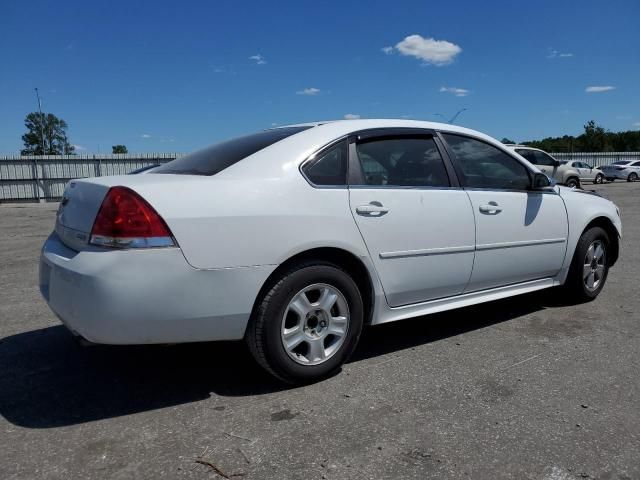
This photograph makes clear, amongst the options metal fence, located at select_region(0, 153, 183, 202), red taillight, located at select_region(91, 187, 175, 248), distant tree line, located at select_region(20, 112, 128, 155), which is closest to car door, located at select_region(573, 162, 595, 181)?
metal fence, located at select_region(0, 153, 183, 202)

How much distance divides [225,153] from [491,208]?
1.90 metres

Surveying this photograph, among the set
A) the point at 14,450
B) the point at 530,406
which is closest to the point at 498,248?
the point at 530,406

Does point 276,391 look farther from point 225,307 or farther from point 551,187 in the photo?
point 551,187

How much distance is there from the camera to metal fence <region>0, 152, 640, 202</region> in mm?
23703

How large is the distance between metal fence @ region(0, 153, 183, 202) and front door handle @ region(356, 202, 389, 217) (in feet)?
80.5

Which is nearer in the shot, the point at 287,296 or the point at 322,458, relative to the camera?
the point at 322,458

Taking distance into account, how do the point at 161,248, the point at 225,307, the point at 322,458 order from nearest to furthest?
the point at 322,458 < the point at 161,248 < the point at 225,307

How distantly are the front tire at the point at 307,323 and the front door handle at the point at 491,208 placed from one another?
47.8 inches

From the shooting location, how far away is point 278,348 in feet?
9.04

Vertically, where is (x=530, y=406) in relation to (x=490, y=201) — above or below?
below

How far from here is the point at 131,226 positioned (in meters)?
2.44

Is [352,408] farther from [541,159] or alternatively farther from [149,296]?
[541,159]

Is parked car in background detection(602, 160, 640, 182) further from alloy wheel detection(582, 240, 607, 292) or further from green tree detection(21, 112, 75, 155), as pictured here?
green tree detection(21, 112, 75, 155)

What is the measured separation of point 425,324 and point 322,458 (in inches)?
83.6
